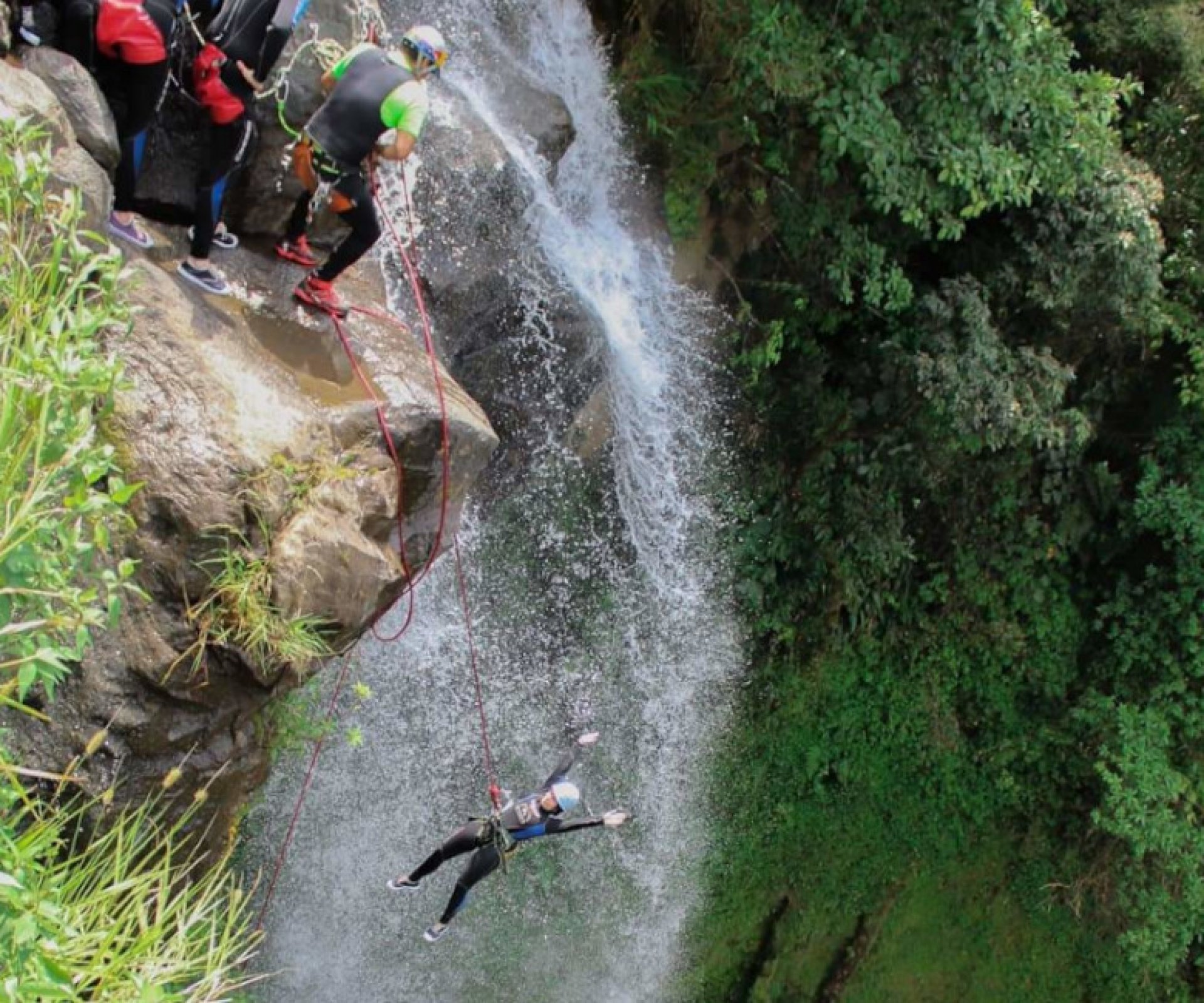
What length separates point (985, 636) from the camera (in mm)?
9578

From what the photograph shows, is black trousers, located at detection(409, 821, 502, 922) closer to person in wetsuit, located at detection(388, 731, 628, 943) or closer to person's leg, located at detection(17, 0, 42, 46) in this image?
person in wetsuit, located at detection(388, 731, 628, 943)

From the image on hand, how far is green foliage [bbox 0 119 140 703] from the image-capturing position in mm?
2656

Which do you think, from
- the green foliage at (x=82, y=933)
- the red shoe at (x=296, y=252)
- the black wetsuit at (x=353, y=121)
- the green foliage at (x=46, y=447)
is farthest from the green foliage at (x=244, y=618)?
the red shoe at (x=296, y=252)

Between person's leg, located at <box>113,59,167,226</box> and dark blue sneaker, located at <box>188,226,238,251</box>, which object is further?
dark blue sneaker, located at <box>188,226,238,251</box>

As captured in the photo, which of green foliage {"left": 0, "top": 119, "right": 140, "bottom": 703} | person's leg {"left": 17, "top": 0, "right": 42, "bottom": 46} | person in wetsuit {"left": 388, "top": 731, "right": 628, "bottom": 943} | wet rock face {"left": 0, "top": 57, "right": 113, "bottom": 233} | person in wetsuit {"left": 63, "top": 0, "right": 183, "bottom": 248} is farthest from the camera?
person in wetsuit {"left": 388, "top": 731, "right": 628, "bottom": 943}

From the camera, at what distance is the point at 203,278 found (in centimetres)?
542

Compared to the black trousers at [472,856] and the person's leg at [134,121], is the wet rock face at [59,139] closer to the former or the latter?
the person's leg at [134,121]

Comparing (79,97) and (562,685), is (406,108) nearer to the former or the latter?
(79,97)

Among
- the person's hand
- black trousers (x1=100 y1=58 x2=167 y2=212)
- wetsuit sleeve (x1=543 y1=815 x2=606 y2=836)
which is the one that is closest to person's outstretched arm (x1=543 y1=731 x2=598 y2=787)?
wetsuit sleeve (x1=543 y1=815 x2=606 y2=836)

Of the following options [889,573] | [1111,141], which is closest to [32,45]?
[1111,141]

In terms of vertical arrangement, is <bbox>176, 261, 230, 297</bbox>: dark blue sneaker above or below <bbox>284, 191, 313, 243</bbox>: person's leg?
below

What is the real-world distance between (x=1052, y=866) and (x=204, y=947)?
24.7 ft

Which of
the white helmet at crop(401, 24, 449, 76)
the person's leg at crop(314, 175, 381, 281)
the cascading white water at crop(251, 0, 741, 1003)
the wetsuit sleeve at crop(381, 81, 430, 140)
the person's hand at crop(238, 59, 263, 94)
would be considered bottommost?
the cascading white water at crop(251, 0, 741, 1003)

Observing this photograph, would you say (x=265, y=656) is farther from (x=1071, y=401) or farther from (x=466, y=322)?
(x=1071, y=401)
